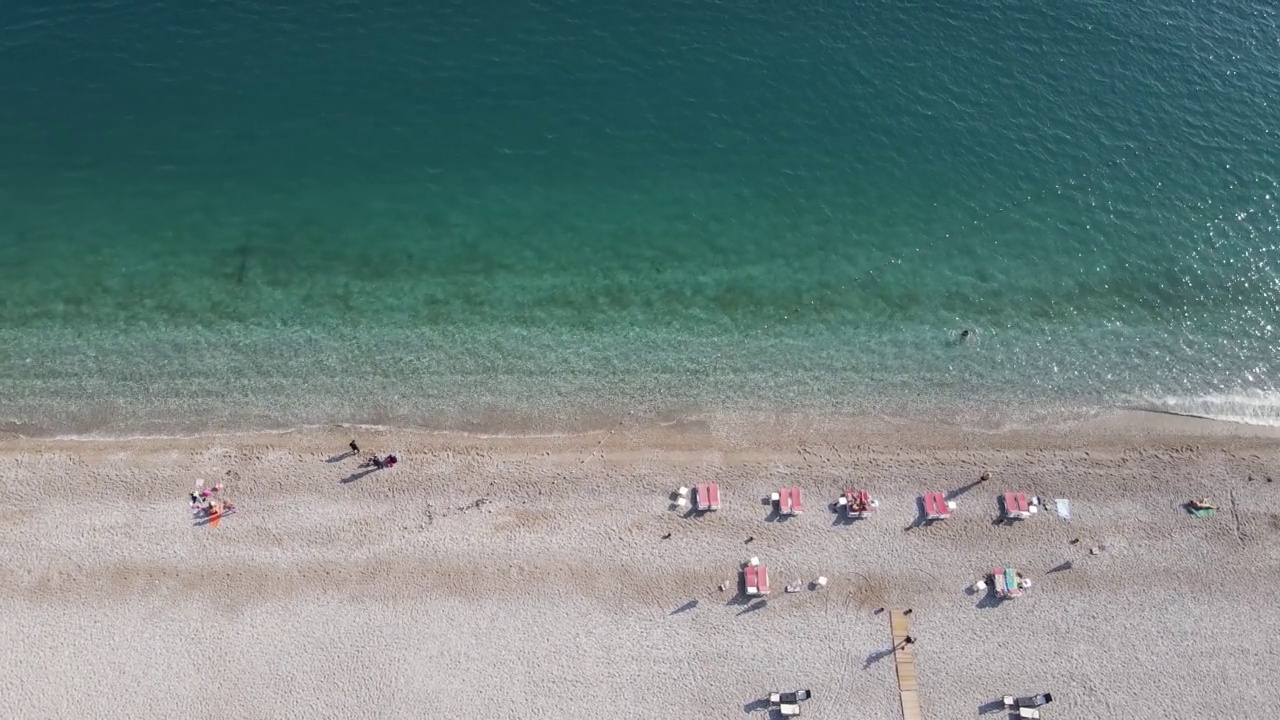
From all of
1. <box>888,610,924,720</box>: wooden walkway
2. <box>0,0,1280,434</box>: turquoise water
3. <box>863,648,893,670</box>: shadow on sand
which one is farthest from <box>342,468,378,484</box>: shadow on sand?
<box>888,610,924,720</box>: wooden walkway

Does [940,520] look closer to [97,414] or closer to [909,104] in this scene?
[909,104]

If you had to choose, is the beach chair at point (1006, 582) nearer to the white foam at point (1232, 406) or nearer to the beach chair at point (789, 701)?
the beach chair at point (789, 701)

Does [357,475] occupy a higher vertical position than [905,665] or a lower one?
higher

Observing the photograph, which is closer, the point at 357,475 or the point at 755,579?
the point at 755,579

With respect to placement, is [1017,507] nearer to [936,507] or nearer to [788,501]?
[936,507]

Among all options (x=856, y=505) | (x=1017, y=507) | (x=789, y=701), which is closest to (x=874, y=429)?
(x=856, y=505)

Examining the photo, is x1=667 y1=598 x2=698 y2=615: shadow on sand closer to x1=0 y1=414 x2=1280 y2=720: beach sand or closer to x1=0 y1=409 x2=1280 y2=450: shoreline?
x1=0 y1=414 x2=1280 y2=720: beach sand
